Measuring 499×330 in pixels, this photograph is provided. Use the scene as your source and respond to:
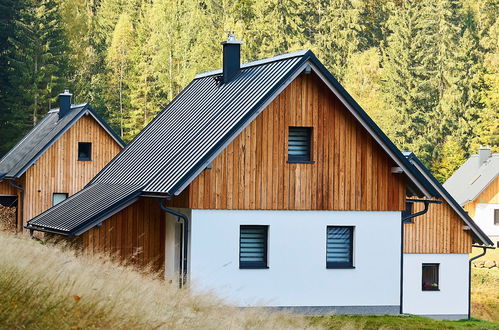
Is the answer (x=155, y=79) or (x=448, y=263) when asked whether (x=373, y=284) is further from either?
(x=155, y=79)

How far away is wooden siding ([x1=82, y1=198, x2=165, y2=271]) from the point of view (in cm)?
2405

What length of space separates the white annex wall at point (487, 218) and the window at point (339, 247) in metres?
41.4

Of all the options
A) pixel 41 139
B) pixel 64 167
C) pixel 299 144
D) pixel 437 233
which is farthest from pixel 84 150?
pixel 299 144

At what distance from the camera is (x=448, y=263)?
114 feet

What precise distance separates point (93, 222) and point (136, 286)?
10.6 meters

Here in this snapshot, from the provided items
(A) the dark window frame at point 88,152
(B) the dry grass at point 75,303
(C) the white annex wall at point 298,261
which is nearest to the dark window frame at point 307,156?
(C) the white annex wall at point 298,261

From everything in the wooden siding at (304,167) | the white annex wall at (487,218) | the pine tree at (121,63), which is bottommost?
the white annex wall at (487,218)

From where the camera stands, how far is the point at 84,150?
1662 inches

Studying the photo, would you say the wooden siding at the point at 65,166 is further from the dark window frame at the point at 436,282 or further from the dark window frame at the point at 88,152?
the dark window frame at the point at 436,282

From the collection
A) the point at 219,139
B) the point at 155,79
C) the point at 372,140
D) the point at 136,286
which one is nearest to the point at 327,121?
the point at 372,140

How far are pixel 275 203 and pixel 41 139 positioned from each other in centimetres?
2235

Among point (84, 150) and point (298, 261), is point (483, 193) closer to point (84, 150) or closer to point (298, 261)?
point (84, 150)

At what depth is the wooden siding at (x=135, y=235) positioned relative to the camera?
24.0m

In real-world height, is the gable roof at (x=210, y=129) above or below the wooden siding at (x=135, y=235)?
above
